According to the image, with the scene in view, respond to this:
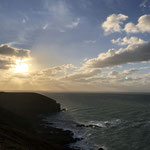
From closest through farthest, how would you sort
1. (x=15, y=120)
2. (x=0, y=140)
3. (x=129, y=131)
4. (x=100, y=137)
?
1. (x=0, y=140)
2. (x=100, y=137)
3. (x=129, y=131)
4. (x=15, y=120)

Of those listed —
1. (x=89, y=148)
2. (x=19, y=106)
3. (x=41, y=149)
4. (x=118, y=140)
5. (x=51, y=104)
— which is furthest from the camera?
(x=51, y=104)

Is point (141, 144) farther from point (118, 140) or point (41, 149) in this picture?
point (41, 149)

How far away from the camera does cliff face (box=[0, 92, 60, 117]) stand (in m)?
96.3

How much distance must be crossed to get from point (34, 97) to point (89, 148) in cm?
7652

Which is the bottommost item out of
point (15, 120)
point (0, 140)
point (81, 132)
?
point (81, 132)

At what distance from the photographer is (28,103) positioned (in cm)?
10288

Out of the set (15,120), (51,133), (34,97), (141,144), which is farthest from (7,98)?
(141,144)

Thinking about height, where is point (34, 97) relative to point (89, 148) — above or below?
above

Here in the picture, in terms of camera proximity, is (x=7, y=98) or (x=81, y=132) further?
(x=7, y=98)

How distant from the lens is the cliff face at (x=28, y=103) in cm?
9635

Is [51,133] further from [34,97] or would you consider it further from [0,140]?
[34,97]

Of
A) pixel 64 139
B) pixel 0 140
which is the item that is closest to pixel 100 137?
pixel 64 139

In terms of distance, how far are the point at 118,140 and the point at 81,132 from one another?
50.6ft

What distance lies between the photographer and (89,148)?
135 feet
